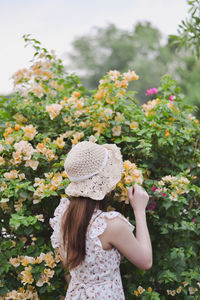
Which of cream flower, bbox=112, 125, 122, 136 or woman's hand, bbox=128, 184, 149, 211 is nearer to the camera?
woman's hand, bbox=128, 184, 149, 211

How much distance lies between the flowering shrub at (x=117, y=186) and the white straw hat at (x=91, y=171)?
295 millimetres

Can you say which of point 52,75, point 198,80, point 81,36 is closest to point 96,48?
point 81,36

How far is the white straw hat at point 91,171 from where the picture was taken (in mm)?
1631

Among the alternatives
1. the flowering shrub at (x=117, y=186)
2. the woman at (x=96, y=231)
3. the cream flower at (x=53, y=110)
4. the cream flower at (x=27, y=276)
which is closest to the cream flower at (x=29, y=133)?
the flowering shrub at (x=117, y=186)

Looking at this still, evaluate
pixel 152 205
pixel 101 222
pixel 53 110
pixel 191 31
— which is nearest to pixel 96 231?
pixel 101 222

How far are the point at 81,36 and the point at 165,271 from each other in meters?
35.0

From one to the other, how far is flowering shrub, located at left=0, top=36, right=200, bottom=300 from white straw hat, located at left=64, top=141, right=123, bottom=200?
0.97ft

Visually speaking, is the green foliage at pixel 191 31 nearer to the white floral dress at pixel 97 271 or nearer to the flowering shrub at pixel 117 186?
the flowering shrub at pixel 117 186

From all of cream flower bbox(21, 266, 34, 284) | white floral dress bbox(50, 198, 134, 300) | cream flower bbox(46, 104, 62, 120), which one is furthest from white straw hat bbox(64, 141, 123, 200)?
cream flower bbox(46, 104, 62, 120)

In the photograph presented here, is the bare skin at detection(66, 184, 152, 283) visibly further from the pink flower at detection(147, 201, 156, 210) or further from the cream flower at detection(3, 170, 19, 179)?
the cream flower at detection(3, 170, 19, 179)

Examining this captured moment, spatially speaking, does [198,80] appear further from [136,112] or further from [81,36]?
[136,112]

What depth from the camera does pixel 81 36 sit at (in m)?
34.8

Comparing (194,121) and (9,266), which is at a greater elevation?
(194,121)

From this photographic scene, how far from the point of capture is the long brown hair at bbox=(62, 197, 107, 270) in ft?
5.35
